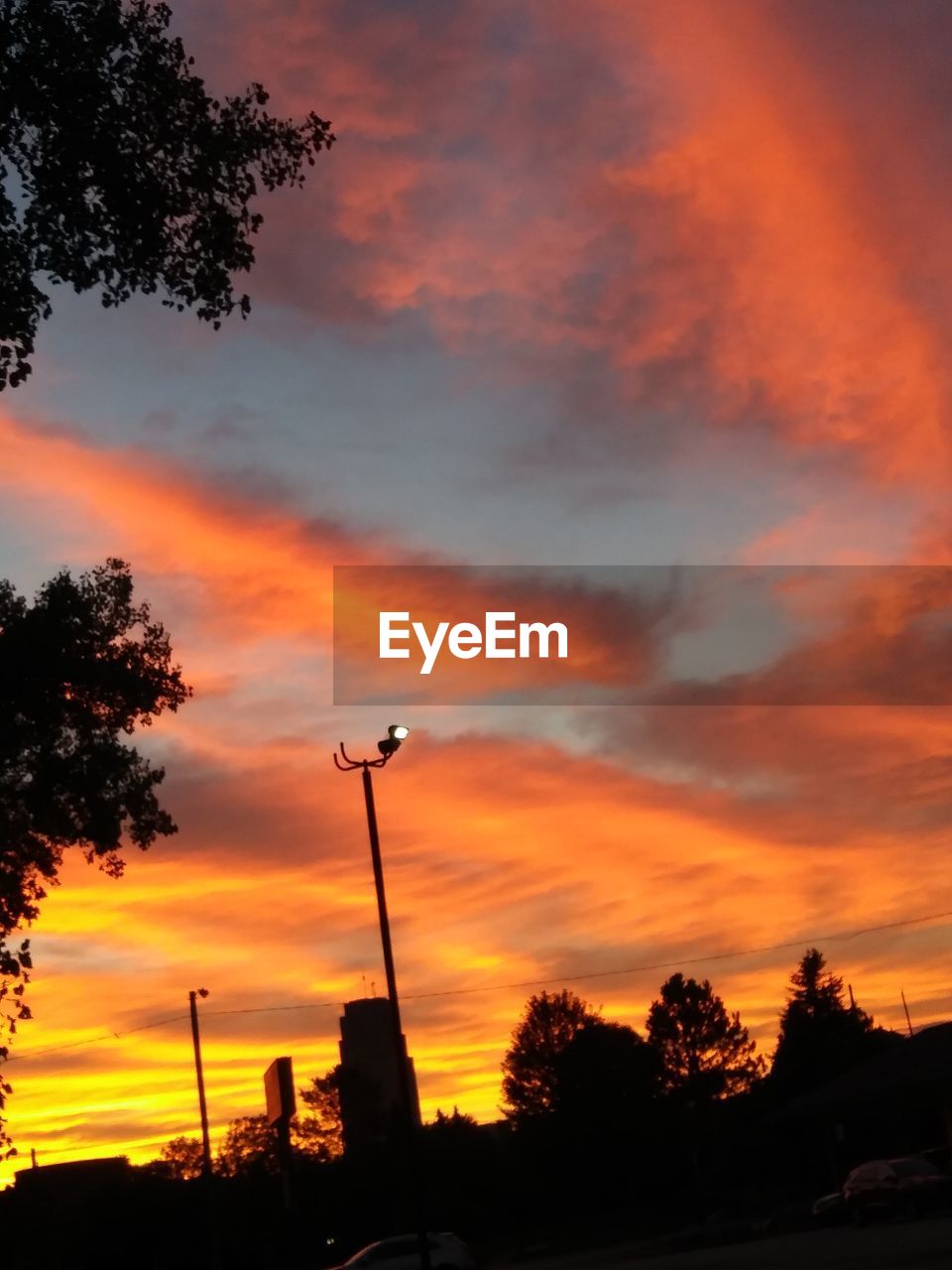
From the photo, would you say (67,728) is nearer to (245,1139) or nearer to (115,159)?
(115,159)

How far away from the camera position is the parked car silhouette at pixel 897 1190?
4072 cm

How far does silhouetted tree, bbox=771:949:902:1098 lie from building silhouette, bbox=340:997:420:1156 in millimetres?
28019

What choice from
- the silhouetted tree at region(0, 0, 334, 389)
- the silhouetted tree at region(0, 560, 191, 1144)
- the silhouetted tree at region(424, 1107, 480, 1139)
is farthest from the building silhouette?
the silhouetted tree at region(0, 0, 334, 389)

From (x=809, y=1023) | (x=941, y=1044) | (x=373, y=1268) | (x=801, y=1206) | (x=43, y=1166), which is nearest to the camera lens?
(x=373, y=1268)

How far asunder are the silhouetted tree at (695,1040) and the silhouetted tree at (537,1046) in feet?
19.2

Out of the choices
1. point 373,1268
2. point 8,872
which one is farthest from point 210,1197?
point 8,872

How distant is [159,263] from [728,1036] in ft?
388

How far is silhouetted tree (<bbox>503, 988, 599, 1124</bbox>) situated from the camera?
381 ft

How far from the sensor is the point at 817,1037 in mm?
113062

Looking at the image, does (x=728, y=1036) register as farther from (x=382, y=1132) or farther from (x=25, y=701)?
(x=25, y=701)

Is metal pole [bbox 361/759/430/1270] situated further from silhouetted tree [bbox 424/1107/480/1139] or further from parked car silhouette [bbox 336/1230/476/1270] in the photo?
silhouetted tree [bbox 424/1107/480/1139]

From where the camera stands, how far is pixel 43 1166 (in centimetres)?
12562

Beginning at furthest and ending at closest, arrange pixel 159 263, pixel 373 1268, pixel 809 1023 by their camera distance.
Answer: pixel 809 1023 < pixel 373 1268 < pixel 159 263

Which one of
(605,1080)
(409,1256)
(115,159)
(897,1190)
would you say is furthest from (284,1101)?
(605,1080)
